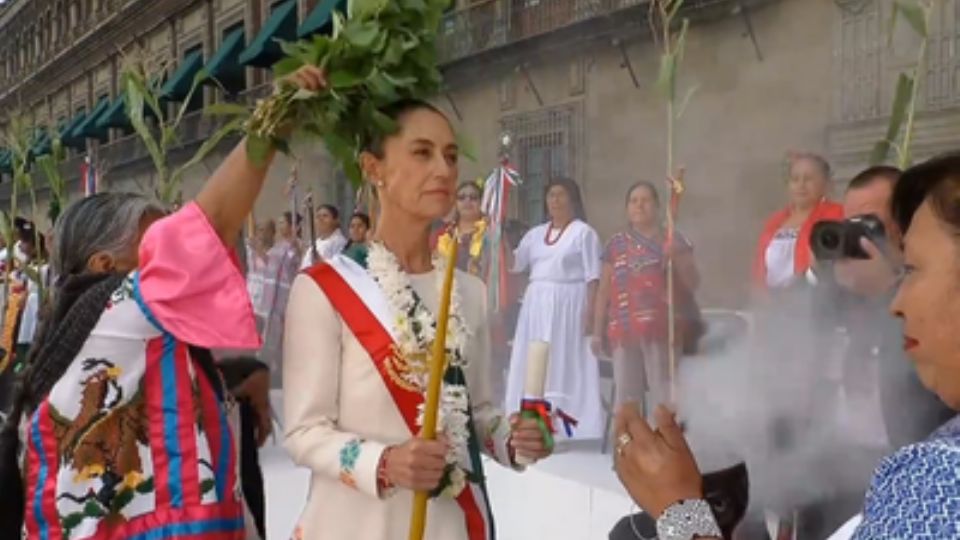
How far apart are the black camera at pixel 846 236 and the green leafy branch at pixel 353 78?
673 millimetres

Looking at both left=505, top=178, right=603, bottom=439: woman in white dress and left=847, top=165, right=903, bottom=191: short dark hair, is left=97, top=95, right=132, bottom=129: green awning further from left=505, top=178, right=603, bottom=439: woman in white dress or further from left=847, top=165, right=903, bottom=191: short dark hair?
left=847, top=165, right=903, bottom=191: short dark hair

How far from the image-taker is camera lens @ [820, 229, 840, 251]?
5.27 feet

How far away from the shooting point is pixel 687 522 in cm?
108

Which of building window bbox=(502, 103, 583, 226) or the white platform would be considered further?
building window bbox=(502, 103, 583, 226)

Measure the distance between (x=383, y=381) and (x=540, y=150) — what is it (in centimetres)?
770

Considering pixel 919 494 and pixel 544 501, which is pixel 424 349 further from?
pixel 544 501

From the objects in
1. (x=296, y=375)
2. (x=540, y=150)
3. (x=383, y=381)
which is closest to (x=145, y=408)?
(x=296, y=375)

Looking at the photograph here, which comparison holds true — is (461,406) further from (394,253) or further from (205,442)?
(205,442)

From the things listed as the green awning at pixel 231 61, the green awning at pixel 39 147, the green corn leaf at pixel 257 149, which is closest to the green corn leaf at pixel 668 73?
the green corn leaf at pixel 257 149

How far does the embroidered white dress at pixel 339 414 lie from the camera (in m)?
1.47

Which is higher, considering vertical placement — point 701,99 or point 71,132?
point 71,132

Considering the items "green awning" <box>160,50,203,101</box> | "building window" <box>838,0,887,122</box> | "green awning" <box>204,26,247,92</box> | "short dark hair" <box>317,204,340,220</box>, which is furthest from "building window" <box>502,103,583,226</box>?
"green awning" <box>204,26,247,92</box>

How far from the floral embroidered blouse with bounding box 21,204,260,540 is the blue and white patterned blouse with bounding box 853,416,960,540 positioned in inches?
37.0

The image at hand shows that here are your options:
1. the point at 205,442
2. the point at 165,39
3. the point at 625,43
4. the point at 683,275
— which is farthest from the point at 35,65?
the point at 205,442
